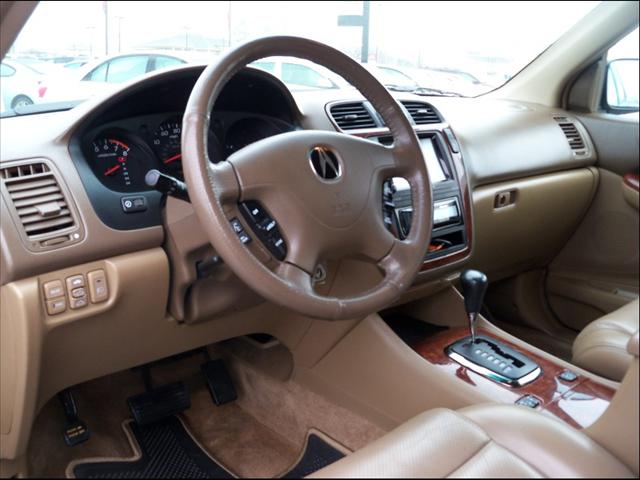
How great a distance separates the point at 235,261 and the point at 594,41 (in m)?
1.44

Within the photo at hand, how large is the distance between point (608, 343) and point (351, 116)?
814 mm

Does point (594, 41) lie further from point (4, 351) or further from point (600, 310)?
point (4, 351)

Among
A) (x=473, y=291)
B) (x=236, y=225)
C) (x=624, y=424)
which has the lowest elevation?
(x=473, y=291)

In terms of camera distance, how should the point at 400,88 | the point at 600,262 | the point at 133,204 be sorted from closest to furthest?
the point at 133,204 < the point at 600,262 < the point at 400,88

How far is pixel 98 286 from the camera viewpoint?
55.2 inches

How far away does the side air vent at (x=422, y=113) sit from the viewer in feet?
6.35

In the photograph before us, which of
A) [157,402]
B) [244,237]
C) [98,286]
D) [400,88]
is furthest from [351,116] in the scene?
[157,402]

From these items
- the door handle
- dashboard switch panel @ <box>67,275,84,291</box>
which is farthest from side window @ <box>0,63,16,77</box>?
the door handle

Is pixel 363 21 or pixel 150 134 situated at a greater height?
pixel 363 21

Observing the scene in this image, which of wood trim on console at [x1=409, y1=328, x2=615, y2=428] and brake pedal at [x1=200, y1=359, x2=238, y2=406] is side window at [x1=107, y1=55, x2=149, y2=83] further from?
wood trim on console at [x1=409, y1=328, x2=615, y2=428]

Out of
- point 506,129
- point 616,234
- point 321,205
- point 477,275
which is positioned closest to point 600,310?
point 616,234

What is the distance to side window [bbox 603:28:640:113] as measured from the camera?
6.28ft

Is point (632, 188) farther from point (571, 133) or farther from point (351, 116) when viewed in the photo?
point (351, 116)

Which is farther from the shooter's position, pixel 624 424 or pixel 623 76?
pixel 623 76
